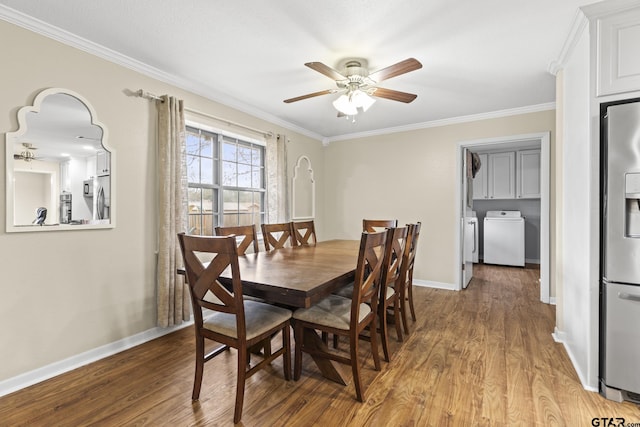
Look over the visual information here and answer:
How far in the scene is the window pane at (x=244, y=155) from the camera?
3746 millimetres

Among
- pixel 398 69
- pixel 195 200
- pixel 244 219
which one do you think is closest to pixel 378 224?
pixel 244 219

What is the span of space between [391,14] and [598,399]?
106 inches

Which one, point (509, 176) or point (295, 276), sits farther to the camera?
point (509, 176)

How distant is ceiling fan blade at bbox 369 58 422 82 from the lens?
1.95 meters

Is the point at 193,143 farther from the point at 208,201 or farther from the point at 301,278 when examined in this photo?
the point at 301,278

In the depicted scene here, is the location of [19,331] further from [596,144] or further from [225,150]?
[596,144]

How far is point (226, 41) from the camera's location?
223 cm

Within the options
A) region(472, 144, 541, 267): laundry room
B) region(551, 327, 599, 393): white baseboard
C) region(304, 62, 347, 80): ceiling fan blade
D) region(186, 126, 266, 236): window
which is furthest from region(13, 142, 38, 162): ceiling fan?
region(472, 144, 541, 267): laundry room

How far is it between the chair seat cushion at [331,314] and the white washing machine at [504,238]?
500 cm

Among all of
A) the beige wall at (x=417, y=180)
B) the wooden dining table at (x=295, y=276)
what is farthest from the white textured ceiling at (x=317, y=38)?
the wooden dining table at (x=295, y=276)

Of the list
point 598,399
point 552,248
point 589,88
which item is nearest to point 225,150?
point 589,88

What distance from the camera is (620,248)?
1668 mm

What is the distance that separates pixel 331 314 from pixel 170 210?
175 cm

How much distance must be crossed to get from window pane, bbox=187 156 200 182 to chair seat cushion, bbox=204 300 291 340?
1.80 meters
